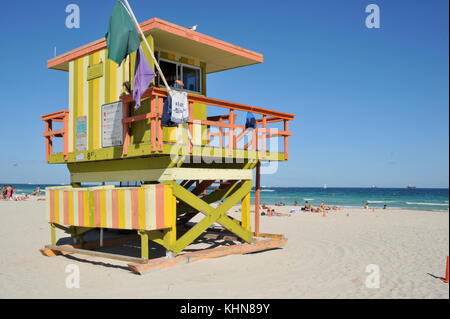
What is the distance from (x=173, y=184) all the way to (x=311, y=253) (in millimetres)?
4649

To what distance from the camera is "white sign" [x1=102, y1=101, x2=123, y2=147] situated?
9906 mm

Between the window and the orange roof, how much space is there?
0.38 meters

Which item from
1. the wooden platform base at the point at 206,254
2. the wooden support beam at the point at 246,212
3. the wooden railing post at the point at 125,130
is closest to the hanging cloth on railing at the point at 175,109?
the wooden railing post at the point at 125,130

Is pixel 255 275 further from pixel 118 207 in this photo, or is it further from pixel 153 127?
pixel 153 127

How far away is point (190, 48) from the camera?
10555 millimetres

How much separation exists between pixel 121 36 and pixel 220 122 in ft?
9.17

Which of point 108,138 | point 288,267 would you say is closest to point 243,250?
point 288,267

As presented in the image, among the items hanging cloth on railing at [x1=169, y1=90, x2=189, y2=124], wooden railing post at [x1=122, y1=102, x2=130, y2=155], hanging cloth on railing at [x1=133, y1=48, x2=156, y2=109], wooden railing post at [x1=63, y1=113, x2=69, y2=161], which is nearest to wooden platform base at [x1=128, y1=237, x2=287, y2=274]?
wooden railing post at [x1=122, y1=102, x2=130, y2=155]

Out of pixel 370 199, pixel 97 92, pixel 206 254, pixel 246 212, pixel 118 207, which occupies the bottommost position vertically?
pixel 370 199

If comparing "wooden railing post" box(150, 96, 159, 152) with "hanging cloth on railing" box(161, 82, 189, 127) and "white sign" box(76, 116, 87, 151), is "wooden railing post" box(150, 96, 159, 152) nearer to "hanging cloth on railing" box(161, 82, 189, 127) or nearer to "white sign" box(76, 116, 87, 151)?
"hanging cloth on railing" box(161, 82, 189, 127)

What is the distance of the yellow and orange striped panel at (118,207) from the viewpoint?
8539mm

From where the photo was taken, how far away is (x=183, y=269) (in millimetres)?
8664

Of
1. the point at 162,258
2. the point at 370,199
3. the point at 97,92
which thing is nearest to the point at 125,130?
the point at 97,92

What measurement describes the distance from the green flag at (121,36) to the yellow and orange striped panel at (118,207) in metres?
2.76
